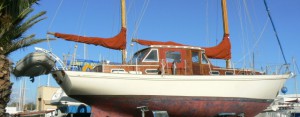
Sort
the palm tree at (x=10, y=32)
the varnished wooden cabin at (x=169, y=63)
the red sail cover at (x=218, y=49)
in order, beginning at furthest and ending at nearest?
1. the red sail cover at (x=218, y=49)
2. the varnished wooden cabin at (x=169, y=63)
3. the palm tree at (x=10, y=32)

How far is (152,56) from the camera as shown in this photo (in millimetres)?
17422

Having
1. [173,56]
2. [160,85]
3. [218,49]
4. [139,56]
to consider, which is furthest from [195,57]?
[160,85]

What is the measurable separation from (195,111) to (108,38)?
6.21 metres

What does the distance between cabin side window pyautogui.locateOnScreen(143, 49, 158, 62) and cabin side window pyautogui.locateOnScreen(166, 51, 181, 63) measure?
594mm

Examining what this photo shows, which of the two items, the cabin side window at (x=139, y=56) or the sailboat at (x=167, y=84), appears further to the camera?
the cabin side window at (x=139, y=56)

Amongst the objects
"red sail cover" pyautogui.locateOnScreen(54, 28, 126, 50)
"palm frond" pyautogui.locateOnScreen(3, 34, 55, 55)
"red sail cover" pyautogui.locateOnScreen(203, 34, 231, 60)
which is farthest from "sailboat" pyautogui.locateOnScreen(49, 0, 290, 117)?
"palm frond" pyautogui.locateOnScreen(3, 34, 55, 55)

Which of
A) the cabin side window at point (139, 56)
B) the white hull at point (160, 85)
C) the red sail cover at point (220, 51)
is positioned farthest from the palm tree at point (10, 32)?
the red sail cover at point (220, 51)

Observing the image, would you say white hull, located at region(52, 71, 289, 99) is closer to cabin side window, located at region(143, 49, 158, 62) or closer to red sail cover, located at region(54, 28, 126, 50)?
cabin side window, located at region(143, 49, 158, 62)

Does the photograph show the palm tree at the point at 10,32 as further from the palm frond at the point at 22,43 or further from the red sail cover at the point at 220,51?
the red sail cover at the point at 220,51

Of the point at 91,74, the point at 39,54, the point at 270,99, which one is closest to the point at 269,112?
the point at 270,99

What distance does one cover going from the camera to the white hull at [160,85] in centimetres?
1516

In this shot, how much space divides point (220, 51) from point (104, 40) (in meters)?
7.04

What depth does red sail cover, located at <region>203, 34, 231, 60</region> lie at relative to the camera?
64.8ft

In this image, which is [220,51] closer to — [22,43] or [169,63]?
[169,63]
